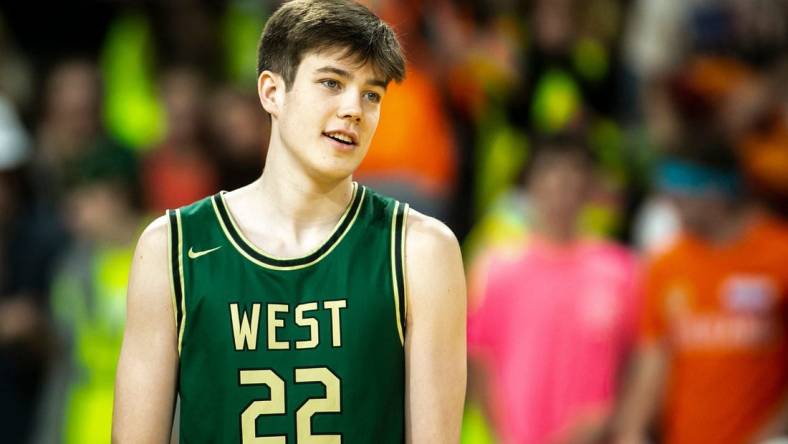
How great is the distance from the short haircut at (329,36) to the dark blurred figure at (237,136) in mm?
4568

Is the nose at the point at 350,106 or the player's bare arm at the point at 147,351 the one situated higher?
the nose at the point at 350,106

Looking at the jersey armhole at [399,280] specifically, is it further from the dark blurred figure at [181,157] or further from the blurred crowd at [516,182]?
the dark blurred figure at [181,157]

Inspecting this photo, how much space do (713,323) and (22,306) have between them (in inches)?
129

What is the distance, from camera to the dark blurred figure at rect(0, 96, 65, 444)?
23.7ft

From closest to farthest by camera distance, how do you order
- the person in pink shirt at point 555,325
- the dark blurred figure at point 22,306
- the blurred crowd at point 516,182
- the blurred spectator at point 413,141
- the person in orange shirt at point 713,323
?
the person in orange shirt at point 713,323, the blurred crowd at point 516,182, the person in pink shirt at point 555,325, the dark blurred figure at point 22,306, the blurred spectator at point 413,141

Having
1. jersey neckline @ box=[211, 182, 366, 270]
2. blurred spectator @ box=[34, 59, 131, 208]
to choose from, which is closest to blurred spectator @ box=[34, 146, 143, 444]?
blurred spectator @ box=[34, 59, 131, 208]

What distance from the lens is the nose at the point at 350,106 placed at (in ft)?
10.8

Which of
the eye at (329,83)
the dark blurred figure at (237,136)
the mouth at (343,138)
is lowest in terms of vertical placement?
the mouth at (343,138)

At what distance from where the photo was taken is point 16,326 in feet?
23.7

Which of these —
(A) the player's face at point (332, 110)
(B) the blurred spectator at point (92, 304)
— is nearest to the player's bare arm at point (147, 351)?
(A) the player's face at point (332, 110)

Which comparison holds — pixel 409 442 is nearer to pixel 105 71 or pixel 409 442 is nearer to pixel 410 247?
pixel 410 247

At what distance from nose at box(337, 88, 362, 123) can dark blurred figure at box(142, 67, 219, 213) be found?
465 centimetres

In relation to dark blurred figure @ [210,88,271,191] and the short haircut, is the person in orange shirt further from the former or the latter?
the short haircut

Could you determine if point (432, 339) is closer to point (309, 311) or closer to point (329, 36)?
point (309, 311)
